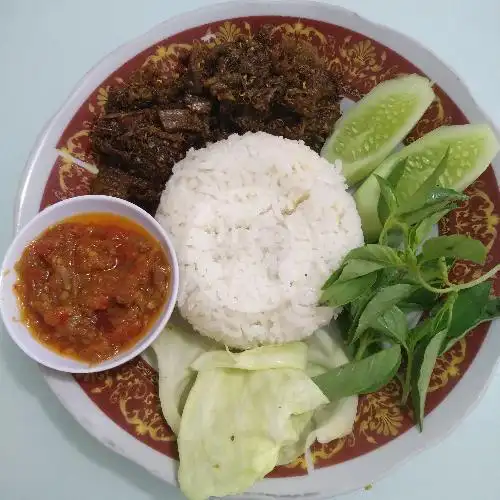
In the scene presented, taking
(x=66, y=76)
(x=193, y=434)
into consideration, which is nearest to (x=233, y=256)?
(x=193, y=434)

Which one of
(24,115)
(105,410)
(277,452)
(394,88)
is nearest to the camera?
(277,452)

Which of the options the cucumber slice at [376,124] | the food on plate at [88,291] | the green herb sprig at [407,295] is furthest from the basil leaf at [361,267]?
the food on plate at [88,291]

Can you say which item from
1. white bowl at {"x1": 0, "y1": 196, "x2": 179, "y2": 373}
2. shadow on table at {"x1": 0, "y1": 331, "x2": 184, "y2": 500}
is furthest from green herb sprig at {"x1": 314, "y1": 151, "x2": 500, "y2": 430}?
shadow on table at {"x1": 0, "y1": 331, "x2": 184, "y2": 500}

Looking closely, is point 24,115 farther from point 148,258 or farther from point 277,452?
point 277,452

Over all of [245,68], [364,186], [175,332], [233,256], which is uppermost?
[245,68]

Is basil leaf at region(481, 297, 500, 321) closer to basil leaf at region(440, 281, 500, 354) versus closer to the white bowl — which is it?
basil leaf at region(440, 281, 500, 354)

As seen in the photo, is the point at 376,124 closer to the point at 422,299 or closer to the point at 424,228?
the point at 424,228

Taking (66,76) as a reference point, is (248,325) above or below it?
below
